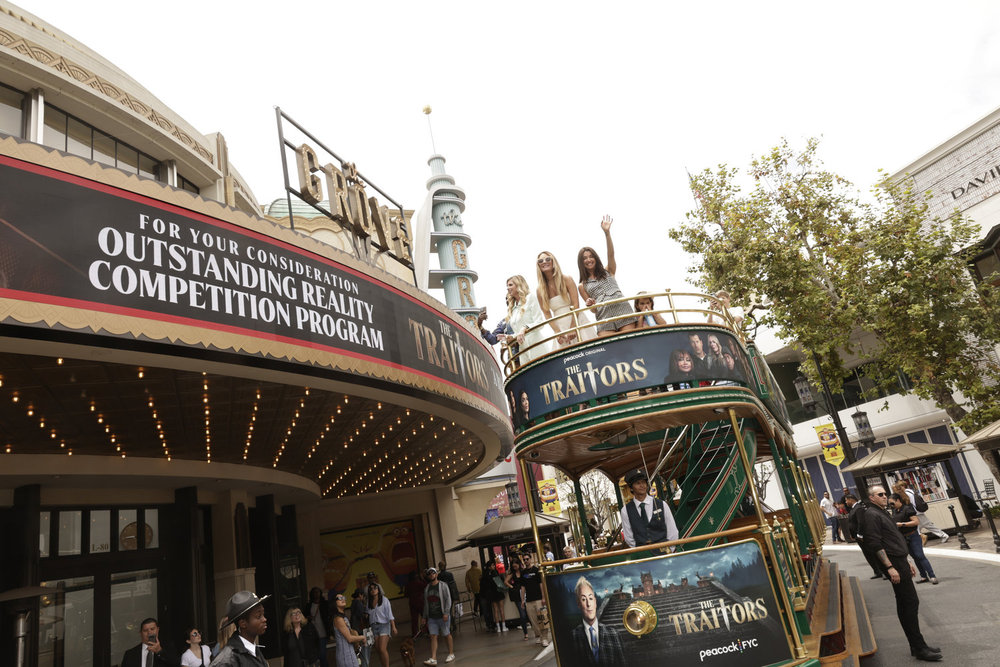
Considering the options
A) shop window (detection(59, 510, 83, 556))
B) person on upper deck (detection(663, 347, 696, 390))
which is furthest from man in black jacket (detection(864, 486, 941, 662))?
shop window (detection(59, 510, 83, 556))

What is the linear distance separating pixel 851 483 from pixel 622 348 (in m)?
30.0

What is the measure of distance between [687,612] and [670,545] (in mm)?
643

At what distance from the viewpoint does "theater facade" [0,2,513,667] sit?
5.86 meters

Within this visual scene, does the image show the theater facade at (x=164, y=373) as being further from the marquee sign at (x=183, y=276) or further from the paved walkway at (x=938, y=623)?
the paved walkway at (x=938, y=623)

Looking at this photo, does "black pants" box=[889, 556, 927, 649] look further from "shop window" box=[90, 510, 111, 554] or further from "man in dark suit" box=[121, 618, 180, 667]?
"shop window" box=[90, 510, 111, 554]

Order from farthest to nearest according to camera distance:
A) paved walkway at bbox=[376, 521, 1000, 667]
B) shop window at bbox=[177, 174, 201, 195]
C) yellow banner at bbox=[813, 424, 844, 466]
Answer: yellow banner at bbox=[813, 424, 844, 466] → shop window at bbox=[177, 174, 201, 195] → paved walkway at bbox=[376, 521, 1000, 667]

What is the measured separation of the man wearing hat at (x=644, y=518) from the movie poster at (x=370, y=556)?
20.4 metres

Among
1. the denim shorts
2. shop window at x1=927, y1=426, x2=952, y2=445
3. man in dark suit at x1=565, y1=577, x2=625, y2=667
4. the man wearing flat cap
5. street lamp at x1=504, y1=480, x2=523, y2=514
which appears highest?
street lamp at x1=504, y1=480, x2=523, y2=514

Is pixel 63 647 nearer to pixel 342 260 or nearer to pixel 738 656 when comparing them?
pixel 342 260

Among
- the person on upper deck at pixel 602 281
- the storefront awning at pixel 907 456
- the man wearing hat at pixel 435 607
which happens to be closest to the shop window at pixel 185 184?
the man wearing hat at pixel 435 607

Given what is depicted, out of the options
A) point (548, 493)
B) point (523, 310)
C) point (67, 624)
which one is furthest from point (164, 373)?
point (548, 493)

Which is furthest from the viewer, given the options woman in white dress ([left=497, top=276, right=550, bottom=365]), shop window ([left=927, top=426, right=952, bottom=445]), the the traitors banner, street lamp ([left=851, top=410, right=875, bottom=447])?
shop window ([left=927, top=426, right=952, bottom=445])

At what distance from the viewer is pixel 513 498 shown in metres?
27.6

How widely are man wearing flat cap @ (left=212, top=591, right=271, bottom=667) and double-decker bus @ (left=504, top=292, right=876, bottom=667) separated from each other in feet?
10.6
